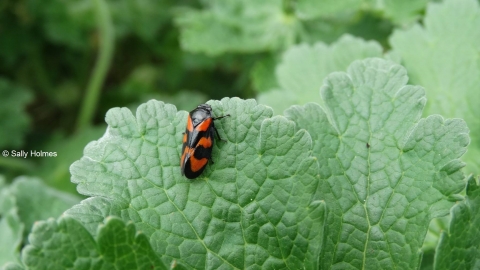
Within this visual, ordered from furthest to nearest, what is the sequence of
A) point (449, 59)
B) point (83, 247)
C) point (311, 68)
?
1. point (311, 68)
2. point (449, 59)
3. point (83, 247)

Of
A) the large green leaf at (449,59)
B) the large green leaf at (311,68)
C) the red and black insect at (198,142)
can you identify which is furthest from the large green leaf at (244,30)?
the red and black insect at (198,142)

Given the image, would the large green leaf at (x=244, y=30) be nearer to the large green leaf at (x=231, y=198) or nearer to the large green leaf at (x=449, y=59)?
the large green leaf at (x=449, y=59)

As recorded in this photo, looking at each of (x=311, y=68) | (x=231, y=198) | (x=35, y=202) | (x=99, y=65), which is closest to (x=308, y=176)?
(x=231, y=198)

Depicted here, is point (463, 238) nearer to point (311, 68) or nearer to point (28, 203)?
point (311, 68)

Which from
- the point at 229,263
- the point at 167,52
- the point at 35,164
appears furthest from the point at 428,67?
the point at 35,164

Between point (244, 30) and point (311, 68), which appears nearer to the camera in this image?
point (311, 68)

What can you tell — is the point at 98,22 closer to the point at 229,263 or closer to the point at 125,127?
the point at 125,127
